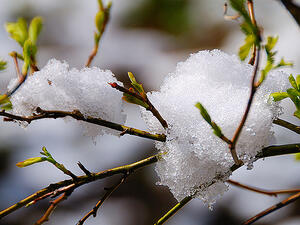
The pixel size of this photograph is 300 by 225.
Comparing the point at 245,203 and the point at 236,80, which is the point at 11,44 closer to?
the point at 245,203

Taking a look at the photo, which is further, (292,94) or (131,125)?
(131,125)

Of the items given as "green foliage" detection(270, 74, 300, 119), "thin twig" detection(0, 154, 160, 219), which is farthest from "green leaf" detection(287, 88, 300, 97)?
"thin twig" detection(0, 154, 160, 219)

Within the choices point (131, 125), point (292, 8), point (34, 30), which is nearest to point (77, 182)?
point (34, 30)

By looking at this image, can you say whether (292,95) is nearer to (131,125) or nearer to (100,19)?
(100,19)

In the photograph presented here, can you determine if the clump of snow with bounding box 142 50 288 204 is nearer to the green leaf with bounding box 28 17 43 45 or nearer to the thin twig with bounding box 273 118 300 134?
the thin twig with bounding box 273 118 300 134

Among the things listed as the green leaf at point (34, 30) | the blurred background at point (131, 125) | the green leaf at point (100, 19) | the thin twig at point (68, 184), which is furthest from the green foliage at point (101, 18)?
the blurred background at point (131, 125)

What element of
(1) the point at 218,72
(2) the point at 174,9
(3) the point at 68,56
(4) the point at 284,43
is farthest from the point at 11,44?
(1) the point at 218,72

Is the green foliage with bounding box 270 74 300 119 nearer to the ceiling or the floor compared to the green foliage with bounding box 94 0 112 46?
nearer to the floor
